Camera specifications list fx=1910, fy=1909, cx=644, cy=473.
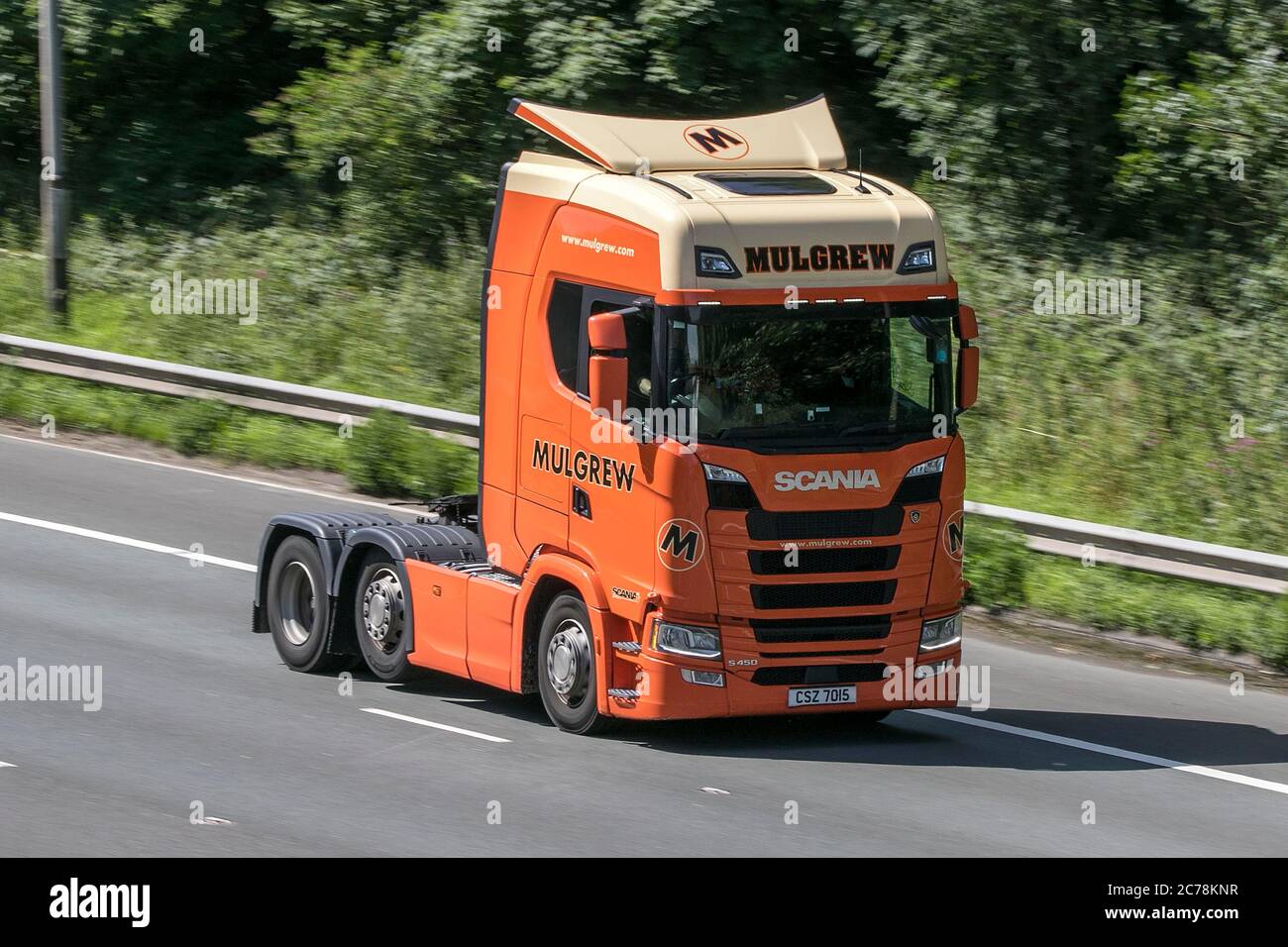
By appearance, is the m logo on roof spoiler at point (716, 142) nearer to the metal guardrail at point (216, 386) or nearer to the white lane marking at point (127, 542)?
the white lane marking at point (127, 542)

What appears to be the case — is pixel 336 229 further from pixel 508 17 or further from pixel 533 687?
pixel 533 687

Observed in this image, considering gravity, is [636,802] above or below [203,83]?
below

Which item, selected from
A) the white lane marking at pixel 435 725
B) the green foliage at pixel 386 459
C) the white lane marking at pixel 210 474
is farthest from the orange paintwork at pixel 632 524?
the green foliage at pixel 386 459

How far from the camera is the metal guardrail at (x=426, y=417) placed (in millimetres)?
14016

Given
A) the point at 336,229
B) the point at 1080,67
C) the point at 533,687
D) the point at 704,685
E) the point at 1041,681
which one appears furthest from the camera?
the point at 336,229

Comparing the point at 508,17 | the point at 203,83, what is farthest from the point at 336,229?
the point at 203,83

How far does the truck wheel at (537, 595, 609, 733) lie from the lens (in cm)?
1090

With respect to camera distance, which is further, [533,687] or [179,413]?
[179,413]

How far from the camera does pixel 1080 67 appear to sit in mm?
21688

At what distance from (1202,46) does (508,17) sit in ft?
27.6

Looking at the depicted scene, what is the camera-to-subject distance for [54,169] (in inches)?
874

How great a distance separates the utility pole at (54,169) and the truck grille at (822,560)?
14299 mm

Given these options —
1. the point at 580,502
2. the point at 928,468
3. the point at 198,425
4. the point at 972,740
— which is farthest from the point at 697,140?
the point at 198,425

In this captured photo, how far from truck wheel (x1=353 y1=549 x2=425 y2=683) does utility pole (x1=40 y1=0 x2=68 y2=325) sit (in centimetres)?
1163
